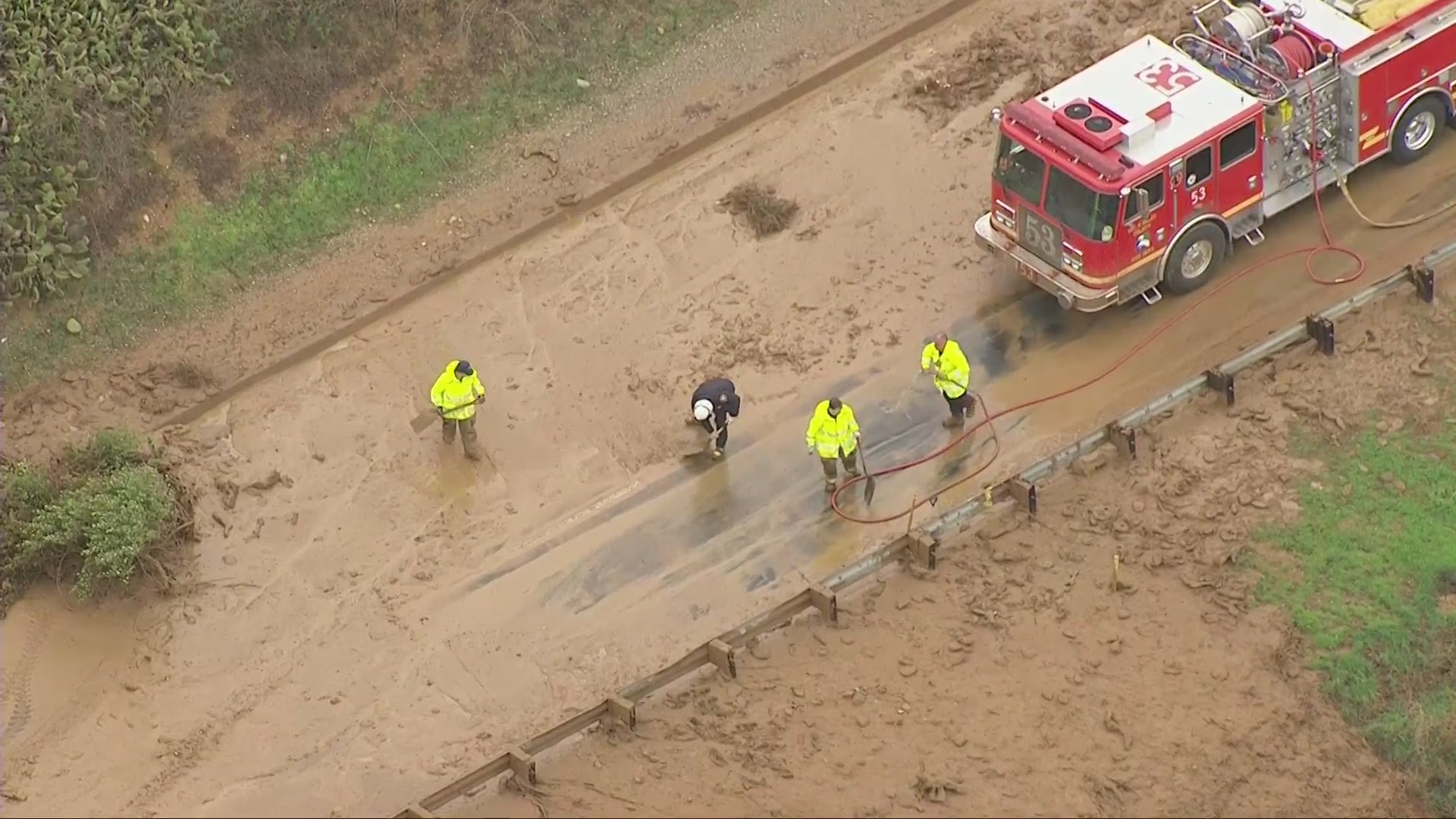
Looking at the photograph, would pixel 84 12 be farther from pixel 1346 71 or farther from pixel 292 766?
pixel 1346 71

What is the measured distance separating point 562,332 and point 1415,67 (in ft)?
31.0

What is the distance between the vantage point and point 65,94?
2236 cm

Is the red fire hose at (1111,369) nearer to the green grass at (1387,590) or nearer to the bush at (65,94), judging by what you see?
the green grass at (1387,590)

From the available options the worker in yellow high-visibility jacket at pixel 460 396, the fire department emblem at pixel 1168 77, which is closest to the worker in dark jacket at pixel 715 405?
the worker in yellow high-visibility jacket at pixel 460 396

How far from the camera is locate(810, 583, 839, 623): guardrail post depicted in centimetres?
1802

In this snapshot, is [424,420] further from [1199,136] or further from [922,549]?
[1199,136]

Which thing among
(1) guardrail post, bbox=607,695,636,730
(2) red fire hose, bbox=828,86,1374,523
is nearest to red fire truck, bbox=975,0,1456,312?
(2) red fire hose, bbox=828,86,1374,523

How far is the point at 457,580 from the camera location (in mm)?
19000

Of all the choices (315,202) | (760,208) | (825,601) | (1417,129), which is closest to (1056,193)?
(760,208)

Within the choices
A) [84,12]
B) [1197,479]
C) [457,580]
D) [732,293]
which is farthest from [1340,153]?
[84,12]

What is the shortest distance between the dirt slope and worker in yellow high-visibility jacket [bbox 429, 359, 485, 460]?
3.78 m

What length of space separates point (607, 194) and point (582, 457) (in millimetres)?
4223

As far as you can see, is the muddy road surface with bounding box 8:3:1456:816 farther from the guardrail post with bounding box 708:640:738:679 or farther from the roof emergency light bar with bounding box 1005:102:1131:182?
the roof emergency light bar with bounding box 1005:102:1131:182

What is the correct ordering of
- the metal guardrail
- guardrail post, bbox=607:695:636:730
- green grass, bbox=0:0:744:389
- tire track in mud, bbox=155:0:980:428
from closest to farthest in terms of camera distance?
the metal guardrail, guardrail post, bbox=607:695:636:730, tire track in mud, bbox=155:0:980:428, green grass, bbox=0:0:744:389
